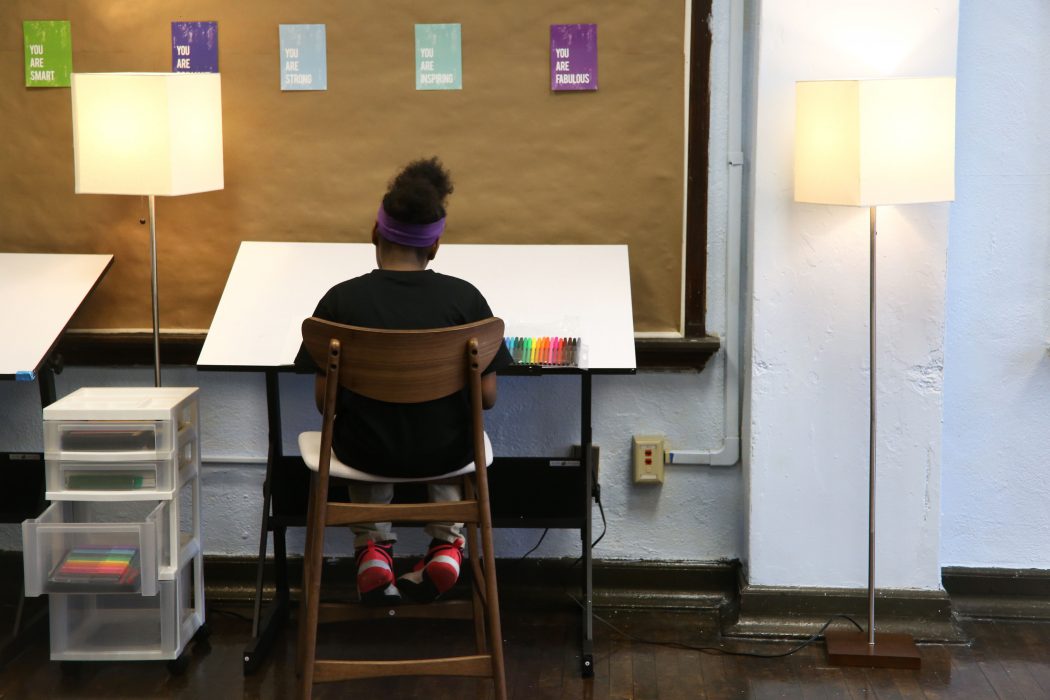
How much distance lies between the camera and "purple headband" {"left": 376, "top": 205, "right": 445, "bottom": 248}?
8.14ft

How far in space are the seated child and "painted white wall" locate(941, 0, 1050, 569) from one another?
146 centimetres

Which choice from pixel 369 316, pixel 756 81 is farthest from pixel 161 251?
pixel 756 81

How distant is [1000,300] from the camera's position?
323cm

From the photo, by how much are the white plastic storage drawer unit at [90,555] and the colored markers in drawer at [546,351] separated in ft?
3.09

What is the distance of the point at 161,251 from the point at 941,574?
238 centimetres

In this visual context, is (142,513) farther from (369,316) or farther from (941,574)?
(941,574)

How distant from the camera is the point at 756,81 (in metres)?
3.06

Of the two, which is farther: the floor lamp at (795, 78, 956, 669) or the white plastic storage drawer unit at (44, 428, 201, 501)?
the white plastic storage drawer unit at (44, 428, 201, 501)

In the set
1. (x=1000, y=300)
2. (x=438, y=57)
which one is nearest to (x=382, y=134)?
(x=438, y=57)

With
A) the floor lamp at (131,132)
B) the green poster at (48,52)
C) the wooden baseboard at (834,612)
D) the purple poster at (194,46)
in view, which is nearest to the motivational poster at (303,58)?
the purple poster at (194,46)

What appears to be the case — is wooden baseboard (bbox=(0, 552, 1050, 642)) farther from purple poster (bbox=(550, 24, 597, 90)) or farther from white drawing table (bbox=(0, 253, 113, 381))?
purple poster (bbox=(550, 24, 597, 90))

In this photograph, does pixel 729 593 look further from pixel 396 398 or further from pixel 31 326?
pixel 31 326

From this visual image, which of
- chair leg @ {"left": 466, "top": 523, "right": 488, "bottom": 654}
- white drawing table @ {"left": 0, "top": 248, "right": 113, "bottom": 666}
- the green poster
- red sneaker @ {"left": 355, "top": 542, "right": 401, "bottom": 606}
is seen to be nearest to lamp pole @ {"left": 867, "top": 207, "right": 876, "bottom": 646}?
chair leg @ {"left": 466, "top": 523, "right": 488, "bottom": 654}

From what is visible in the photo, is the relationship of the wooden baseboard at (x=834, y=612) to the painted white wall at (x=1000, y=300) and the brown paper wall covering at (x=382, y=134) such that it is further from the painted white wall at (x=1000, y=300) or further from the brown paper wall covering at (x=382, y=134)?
the brown paper wall covering at (x=382, y=134)
